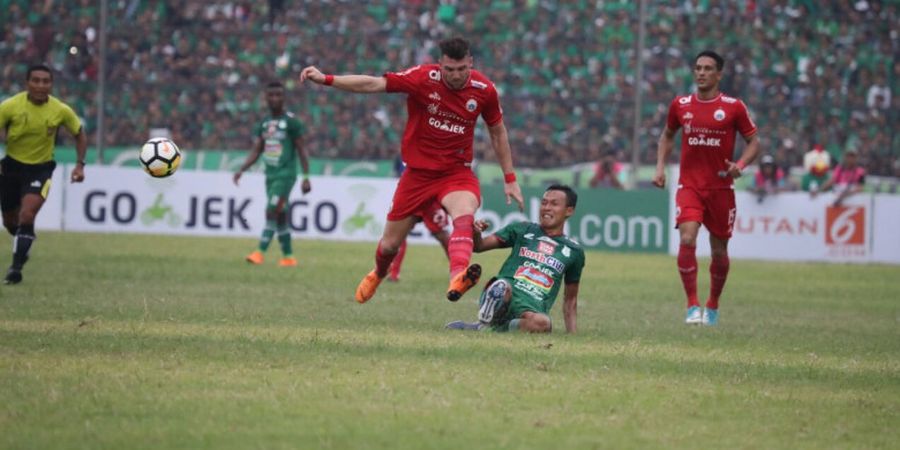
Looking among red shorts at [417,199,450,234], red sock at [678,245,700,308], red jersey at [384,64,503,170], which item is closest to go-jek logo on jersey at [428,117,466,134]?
red jersey at [384,64,503,170]

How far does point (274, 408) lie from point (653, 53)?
2698cm

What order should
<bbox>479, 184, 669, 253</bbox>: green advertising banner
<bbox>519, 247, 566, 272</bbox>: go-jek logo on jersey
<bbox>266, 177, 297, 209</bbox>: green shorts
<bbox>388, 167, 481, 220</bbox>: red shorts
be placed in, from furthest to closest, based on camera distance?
<bbox>479, 184, 669, 253</bbox>: green advertising banner, <bbox>266, 177, 297, 209</bbox>: green shorts, <bbox>388, 167, 481, 220</bbox>: red shorts, <bbox>519, 247, 566, 272</bbox>: go-jek logo on jersey

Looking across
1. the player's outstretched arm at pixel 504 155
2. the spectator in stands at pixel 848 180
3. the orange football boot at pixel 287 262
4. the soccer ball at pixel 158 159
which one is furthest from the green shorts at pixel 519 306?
the spectator in stands at pixel 848 180

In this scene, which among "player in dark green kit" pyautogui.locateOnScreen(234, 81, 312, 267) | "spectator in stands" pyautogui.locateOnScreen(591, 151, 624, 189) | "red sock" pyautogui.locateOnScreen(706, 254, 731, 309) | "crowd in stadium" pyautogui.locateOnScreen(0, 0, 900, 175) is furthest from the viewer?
"crowd in stadium" pyautogui.locateOnScreen(0, 0, 900, 175)

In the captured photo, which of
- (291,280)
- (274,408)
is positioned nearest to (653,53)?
(291,280)

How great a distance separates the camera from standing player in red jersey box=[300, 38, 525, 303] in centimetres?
1130

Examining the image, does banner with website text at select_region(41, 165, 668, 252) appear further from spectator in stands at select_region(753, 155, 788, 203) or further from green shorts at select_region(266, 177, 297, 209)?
green shorts at select_region(266, 177, 297, 209)

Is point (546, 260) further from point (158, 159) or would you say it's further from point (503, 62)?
point (503, 62)

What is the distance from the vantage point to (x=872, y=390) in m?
8.81

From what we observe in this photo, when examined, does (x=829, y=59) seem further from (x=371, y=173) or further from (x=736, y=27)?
(x=371, y=173)

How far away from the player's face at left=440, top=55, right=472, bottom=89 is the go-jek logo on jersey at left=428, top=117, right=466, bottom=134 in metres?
0.35

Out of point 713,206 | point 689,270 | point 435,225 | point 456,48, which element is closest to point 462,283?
point 456,48

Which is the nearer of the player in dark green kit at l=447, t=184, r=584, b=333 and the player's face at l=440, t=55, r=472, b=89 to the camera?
the player in dark green kit at l=447, t=184, r=584, b=333

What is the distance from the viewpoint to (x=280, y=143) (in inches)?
805
